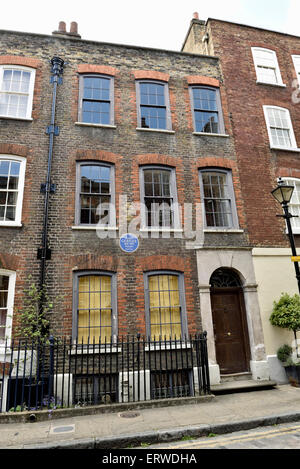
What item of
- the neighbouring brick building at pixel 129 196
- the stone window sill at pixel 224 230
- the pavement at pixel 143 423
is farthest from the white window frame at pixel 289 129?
the pavement at pixel 143 423

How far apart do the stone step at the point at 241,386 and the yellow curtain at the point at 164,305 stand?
1759mm

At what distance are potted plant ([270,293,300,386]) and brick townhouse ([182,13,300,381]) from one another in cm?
25

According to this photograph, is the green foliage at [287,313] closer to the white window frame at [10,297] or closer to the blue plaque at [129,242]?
the blue plaque at [129,242]

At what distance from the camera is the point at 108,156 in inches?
397

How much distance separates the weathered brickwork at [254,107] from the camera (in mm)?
10727

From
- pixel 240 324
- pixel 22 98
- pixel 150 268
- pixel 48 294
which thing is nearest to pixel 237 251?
pixel 240 324

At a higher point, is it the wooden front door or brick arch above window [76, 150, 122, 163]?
brick arch above window [76, 150, 122, 163]

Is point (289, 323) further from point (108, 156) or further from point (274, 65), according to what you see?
point (274, 65)

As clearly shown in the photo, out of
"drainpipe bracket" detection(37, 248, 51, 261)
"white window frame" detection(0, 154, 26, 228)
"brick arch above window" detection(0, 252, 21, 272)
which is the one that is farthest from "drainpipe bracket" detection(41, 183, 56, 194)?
"brick arch above window" detection(0, 252, 21, 272)

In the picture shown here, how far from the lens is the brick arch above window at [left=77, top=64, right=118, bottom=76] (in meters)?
10.9

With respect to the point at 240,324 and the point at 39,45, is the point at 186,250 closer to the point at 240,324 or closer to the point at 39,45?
the point at 240,324

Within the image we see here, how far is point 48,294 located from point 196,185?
6021mm

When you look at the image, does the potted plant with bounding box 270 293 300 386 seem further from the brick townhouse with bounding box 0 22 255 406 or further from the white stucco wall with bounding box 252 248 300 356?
the brick townhouse with bounding box 0 22 255 406

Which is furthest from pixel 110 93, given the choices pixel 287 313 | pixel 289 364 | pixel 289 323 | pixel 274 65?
pixel 289 364
